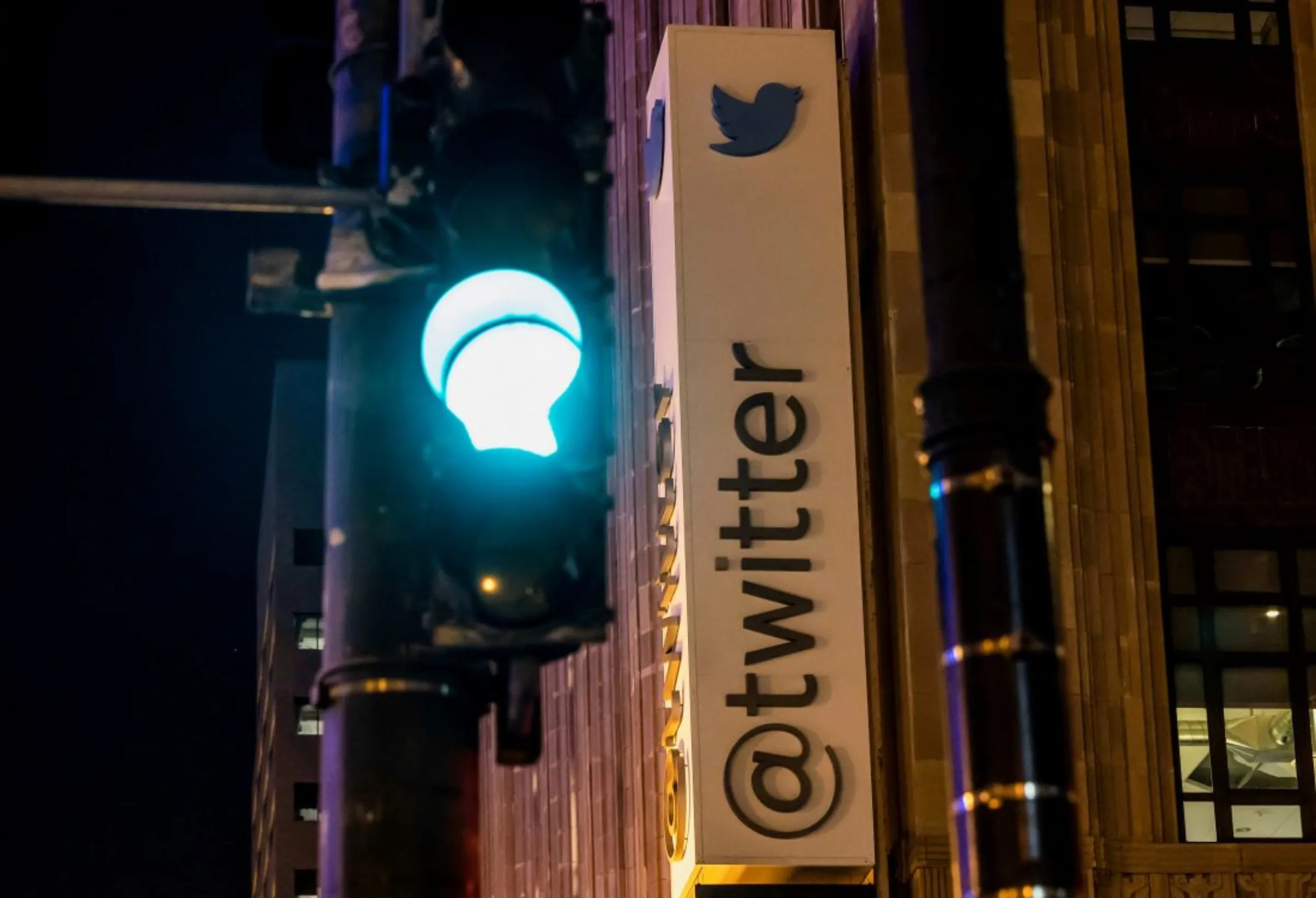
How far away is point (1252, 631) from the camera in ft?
64.1

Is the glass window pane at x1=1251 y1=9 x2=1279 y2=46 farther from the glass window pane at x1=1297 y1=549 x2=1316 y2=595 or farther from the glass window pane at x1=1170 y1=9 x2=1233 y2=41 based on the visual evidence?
the glass window pane at x1=1297 y1=549 x2=1316 y2=595

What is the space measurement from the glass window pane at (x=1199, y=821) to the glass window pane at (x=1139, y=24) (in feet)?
26.7

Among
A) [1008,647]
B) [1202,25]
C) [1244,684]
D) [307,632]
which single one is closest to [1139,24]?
[1202,25]

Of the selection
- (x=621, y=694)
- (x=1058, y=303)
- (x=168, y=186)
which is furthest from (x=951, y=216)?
(x=621, y=694)

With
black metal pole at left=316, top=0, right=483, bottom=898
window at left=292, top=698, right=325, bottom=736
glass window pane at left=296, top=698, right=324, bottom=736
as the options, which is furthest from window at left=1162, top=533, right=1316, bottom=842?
glass window pane at left=296, top=698, right=324, bottom=736

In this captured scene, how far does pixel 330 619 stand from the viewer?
15.8 feet

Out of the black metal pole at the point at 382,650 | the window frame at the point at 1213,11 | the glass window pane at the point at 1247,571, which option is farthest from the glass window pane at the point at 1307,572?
the black metal pole at the point at 382,650

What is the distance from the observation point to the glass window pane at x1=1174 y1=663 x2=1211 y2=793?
1900cm

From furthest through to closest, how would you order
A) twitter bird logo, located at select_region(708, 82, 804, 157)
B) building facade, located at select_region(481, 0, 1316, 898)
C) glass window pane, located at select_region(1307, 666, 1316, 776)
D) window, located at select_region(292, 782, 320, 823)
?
1. window, located at select_region(292, 782, 320, 823)
2. twitter bird logo, located at select_region(708, 82, 804, 157)
3. glass window pane, located at select_region(1307, 666, 1316, 776)
4. building facade, located at select_region(481, 0, 1316, 898)

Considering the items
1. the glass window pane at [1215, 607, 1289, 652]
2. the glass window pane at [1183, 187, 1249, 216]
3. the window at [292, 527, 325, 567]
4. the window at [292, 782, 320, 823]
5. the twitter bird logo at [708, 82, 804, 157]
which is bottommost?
the glass window pane at [1215, 607, 1289, 652]

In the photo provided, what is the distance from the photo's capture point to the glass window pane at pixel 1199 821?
1880 cm

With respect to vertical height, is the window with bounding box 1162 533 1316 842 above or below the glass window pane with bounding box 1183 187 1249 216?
below

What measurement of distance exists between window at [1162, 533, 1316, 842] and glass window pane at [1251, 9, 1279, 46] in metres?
5.52

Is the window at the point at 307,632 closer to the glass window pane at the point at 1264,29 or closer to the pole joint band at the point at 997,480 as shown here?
the glass window pane at the point at 1264,29
